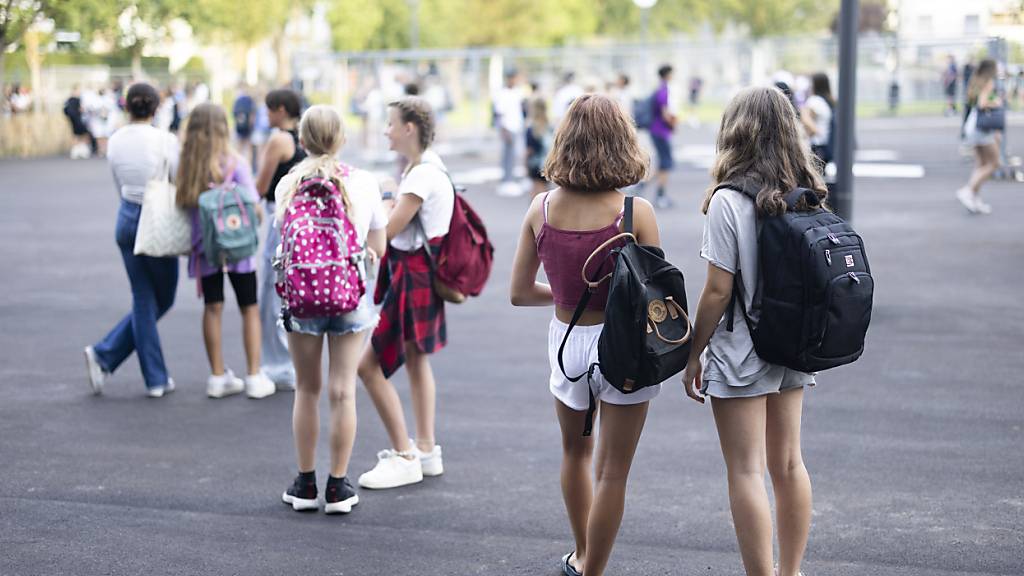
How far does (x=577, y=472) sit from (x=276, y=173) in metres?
3.60

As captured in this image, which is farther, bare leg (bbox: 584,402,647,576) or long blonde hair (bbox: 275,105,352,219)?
long blonde hair (bbox: 275,105,352,219)

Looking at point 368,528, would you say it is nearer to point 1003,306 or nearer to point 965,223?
point 1003,306

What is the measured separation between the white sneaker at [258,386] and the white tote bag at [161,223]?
2.97 feet

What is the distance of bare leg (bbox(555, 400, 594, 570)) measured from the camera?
404cm

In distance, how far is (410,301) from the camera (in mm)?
5367

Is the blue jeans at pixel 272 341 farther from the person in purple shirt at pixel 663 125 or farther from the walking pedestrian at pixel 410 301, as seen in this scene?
the person in purple shirt at pixel 663 125

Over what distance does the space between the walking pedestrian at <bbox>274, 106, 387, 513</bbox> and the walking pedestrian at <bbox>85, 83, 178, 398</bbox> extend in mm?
2252

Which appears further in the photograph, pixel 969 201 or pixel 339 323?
pixel 969 201

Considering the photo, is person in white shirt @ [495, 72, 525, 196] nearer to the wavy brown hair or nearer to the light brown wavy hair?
the light brown wavy hair

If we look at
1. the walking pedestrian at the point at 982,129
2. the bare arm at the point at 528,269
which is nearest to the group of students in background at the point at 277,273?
the bare arm at the point at 528,269

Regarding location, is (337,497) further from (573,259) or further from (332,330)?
(573,259)

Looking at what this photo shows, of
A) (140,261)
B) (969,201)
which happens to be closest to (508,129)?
(969,201)

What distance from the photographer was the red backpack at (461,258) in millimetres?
5293

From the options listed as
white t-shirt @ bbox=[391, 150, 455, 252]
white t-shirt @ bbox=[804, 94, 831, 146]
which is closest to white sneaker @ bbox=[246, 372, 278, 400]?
white t-shirt @ bbox=[391, 150, 455, 252]
